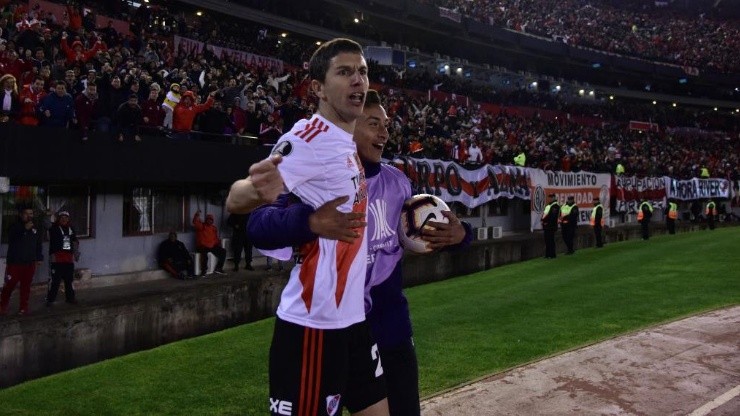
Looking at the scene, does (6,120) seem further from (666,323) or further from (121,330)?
(666,323)

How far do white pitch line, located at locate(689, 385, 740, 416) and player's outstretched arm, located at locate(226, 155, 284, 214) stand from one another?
200 inches

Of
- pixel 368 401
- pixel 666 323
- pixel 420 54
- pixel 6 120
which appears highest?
pixel 420 54

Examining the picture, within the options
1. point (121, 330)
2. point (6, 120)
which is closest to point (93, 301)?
point (121, 330)

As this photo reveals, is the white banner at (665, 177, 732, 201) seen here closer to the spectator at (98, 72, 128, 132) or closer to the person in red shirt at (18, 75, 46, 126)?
the spectator at (98, 72, 128, 132)

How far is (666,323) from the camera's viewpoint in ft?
31.1

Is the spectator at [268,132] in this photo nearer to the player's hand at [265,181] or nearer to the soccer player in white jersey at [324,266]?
the soccer player in white jersey at [324,266]

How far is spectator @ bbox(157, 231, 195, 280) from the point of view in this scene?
1708 cm

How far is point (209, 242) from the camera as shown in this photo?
17594 mm

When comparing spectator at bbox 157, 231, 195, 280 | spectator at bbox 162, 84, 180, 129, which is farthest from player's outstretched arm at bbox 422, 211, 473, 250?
spectator at bbox 157, 231, 195, 280

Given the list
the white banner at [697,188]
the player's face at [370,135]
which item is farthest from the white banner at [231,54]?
the white banner at [697,188]

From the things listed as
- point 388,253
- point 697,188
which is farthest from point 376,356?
point 697,188

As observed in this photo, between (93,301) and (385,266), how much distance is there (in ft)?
35.5

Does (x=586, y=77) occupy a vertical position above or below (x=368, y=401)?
above

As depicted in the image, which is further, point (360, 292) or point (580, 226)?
point (580, 226)
